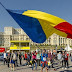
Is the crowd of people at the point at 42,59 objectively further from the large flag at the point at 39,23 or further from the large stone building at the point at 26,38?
the large stone building at the point at 26,38

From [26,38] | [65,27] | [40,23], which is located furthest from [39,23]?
[26,38]

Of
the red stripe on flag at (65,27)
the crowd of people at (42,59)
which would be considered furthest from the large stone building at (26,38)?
the red stripe on flag at (65,27)

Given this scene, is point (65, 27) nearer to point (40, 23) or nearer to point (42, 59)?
point (40, 23)

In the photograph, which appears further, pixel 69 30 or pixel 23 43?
pixel 23 43

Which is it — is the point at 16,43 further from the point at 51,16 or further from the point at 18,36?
the point at 18,36

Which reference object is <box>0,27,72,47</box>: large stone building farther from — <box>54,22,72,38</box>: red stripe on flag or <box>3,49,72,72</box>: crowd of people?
<box>54,22,72,38</box>: red stripe on flag

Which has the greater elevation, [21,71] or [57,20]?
[57,20]

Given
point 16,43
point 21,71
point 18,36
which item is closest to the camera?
point 21,71

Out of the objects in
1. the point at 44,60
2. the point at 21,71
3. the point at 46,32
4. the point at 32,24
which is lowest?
the point at 21,71

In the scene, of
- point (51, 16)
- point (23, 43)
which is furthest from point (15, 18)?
point (23, 43)

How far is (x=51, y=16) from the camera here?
8.12 m

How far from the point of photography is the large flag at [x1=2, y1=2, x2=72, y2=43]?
26.1 feet

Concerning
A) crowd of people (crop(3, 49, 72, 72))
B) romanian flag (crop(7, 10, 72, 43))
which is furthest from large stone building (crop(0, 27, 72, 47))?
romanian flag (crop(7, 10, 72, 43))

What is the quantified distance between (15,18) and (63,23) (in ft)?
10.5
